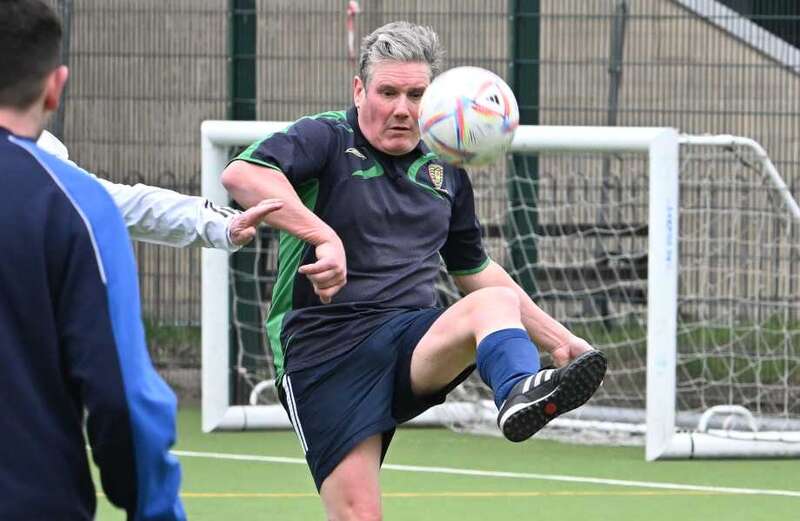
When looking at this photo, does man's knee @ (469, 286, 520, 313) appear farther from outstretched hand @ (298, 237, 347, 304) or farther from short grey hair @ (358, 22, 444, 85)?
short grey hair @ (358, 22, 444, 85)

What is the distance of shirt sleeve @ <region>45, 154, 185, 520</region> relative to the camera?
280 cm

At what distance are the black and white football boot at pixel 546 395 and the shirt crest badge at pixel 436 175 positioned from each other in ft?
3.45

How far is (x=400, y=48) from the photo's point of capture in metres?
5.09

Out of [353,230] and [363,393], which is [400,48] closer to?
[353,230]

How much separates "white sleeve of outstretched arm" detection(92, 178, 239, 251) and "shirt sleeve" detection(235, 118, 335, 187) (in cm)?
104

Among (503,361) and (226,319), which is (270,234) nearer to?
(226,319)

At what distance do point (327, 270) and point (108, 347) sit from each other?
1660mm

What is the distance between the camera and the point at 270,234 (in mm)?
10477

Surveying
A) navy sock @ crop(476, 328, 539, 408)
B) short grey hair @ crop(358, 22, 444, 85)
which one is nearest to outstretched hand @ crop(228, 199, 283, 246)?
navy sock @ crop(476, 328, 539, 408)

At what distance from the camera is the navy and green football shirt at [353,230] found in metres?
4.99

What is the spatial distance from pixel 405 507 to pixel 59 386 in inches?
188

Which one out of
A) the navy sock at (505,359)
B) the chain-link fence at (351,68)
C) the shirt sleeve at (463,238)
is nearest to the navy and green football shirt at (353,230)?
the shirt sleeve at (463,238)

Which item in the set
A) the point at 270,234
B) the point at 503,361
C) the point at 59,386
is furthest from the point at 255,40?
the point at 59,386

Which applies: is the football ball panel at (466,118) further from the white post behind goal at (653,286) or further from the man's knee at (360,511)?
the white post behind goal at (653,286)
